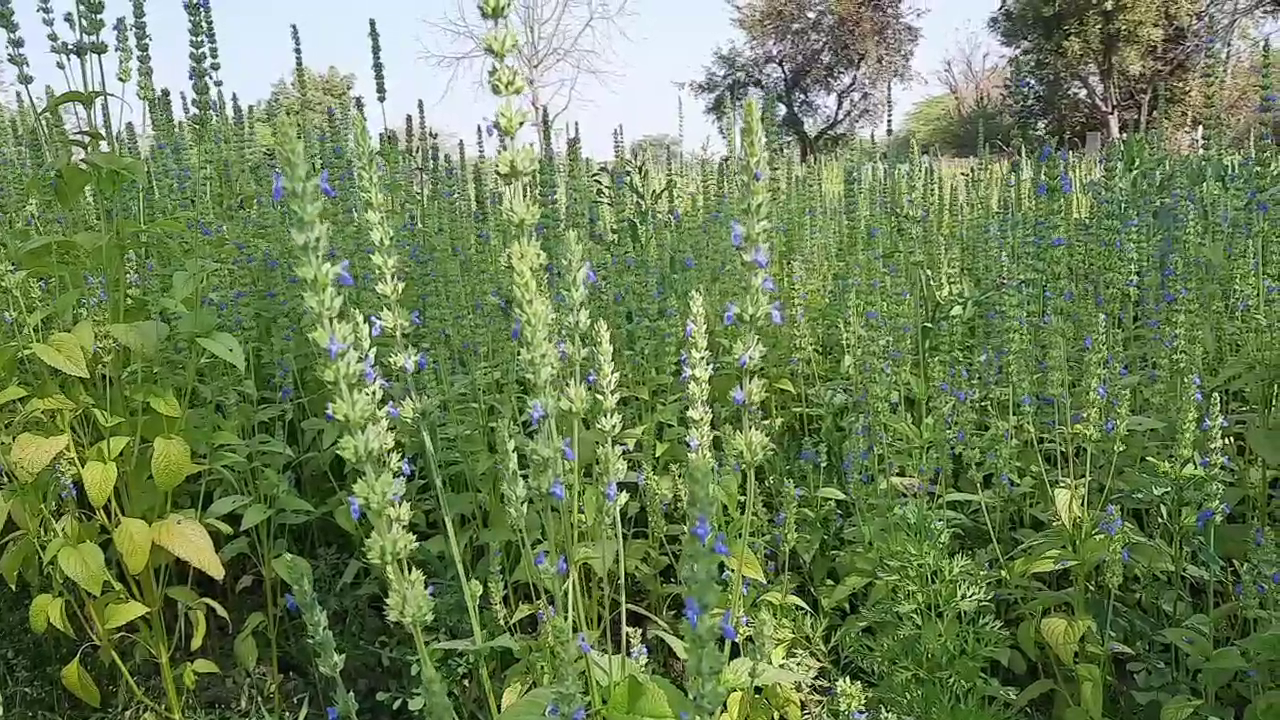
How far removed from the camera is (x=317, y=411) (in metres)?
3.30

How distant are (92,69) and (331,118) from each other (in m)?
2.02

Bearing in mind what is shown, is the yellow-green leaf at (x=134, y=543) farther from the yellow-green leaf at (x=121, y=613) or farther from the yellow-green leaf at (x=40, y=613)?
the yellow-green leaf at (x=40, y=613)

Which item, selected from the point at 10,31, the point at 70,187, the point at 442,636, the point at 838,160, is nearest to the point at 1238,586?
the point at 442,636

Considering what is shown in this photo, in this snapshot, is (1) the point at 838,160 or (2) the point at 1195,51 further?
(2) the point at 1195,51

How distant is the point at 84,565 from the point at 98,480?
22cm

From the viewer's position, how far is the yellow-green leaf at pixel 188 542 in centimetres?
238

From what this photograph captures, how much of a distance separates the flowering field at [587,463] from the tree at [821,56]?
27186 mm

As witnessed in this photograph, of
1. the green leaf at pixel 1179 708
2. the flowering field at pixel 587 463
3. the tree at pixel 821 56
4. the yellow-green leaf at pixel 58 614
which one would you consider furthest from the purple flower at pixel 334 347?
the tree at pixel 821 56

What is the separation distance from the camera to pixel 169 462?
96.0 inches

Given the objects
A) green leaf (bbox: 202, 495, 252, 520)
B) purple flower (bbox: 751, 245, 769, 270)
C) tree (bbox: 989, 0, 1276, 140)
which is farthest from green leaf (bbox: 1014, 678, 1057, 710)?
tree (bbox: 989, 0, 1276, 140)

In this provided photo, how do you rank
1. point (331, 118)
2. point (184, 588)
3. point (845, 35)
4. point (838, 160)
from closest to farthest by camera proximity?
point (184, 588) < point (331, 118) < point (838, 160) < point (845, 35)

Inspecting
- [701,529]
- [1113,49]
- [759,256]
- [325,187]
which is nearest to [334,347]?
[701,529]

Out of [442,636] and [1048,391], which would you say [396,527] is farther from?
[1048,391]

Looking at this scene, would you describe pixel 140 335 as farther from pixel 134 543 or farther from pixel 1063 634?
pixel 1063 634
